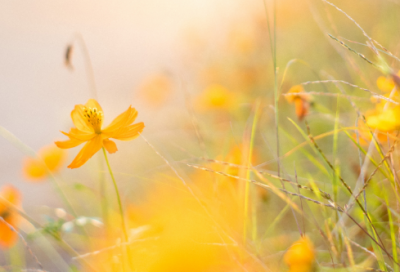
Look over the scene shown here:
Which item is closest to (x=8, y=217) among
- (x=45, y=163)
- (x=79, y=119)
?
(x=45, y=163)

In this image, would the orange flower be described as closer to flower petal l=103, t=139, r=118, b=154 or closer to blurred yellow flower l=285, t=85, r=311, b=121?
flower petal l=103, t=139, r=118, b=154

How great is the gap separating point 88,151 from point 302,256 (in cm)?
25

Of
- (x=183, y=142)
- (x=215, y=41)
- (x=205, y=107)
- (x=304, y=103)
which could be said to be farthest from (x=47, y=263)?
(x=215, y=41)

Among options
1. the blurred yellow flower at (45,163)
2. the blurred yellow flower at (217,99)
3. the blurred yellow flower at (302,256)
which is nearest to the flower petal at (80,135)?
the blurred yellow flower at (302,256)

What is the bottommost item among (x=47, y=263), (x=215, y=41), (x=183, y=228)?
(x=47, y=263)

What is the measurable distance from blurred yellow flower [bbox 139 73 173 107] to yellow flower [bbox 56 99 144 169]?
24.8 inches

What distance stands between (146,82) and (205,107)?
281 mm

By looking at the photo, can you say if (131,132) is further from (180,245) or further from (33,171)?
(33,171)

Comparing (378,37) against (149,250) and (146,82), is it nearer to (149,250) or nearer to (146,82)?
(146,82)

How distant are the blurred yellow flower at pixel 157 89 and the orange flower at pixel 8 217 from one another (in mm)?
561

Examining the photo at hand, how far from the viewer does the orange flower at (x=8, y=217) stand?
511 mm

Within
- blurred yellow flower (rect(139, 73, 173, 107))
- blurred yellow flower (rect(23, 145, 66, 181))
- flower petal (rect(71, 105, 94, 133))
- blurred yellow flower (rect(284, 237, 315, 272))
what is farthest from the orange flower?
blurred yellow flower (rect(139, 73, 173, 107))

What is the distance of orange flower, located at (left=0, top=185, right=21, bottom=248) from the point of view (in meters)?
0.51

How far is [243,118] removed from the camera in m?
0.94
